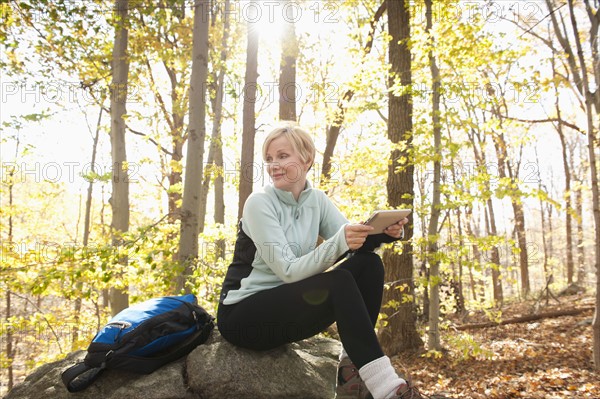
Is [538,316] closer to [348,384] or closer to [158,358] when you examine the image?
[348,384]

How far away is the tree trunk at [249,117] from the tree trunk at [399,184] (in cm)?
272

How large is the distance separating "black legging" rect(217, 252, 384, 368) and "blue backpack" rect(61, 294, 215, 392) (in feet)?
0.85

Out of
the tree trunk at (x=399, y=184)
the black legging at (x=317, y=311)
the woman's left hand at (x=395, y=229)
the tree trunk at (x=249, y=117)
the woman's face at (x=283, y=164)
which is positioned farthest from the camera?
the tree trunk at (x=249, y=117)

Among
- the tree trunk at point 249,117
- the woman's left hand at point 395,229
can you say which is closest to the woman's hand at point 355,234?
the woman's left hand at point 395,229

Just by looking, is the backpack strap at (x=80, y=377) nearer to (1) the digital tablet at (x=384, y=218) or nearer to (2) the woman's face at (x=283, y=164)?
(2) the woman's face at (x=283, y=164)

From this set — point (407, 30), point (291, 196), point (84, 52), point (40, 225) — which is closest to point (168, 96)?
point (84, 52)

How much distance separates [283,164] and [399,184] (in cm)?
361

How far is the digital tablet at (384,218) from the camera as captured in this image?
205 cm

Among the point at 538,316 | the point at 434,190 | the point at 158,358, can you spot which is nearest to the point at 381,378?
the point at 158,358

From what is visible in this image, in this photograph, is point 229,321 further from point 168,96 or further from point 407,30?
point 168,96

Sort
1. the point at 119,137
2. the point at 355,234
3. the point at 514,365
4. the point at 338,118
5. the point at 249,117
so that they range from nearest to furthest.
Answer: the point at 355,234
the point at 514,365
the point at 119,137
the point at 249,117
the point at 338,118

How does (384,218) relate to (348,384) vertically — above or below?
above

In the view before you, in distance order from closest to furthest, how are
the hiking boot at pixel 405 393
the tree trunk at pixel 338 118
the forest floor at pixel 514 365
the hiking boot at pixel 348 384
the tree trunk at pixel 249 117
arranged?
the hiking boot at pixel 405 393 → the hiking boot at pixel 348 384 → the forest floor at pixel 514 365 → the tree trunk at pixel 249 117 → the tree trunk at pixel 338 118

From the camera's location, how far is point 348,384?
2250mm
